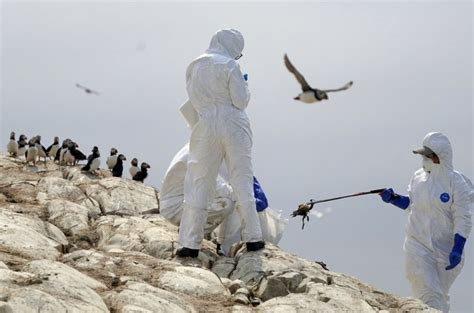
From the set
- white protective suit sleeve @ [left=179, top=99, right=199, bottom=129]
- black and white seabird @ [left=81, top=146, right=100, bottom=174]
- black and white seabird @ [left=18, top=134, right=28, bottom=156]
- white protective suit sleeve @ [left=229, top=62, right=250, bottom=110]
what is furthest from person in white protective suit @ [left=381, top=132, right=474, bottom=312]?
black and white seabird @ [left=18, top=134, right=28, bottom=156]

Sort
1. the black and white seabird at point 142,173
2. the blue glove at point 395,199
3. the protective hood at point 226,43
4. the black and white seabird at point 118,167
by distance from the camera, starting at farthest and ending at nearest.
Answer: the black and white seabird at point 142,173 < the black and white seabird at point 118,167 < the blue glove at point 395,199 < the protective hood at point 226,43

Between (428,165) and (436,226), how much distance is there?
106 centimetres

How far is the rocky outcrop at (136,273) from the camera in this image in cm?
1015

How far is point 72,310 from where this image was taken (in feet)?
31.1

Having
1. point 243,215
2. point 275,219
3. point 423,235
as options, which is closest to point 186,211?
point 243,215

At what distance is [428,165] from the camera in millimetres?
15203

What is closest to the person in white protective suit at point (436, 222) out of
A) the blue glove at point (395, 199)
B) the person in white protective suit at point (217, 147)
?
the blue glove at point (395, 199)

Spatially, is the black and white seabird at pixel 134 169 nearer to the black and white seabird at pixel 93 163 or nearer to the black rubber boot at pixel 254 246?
the black and white seabird at pixel 93 163

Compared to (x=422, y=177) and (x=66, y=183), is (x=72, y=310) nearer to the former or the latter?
(x=422, y=177)

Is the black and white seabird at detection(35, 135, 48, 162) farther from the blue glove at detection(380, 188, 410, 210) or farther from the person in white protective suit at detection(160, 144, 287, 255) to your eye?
the blue glove at detection(380, 188, 410, 210)

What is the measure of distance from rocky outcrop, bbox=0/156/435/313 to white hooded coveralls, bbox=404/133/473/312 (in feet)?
5.77

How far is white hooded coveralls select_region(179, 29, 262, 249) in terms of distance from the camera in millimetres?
13766

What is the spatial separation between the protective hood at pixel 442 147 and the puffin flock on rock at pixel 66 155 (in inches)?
432

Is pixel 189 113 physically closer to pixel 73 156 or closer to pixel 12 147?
pixel 73 156
